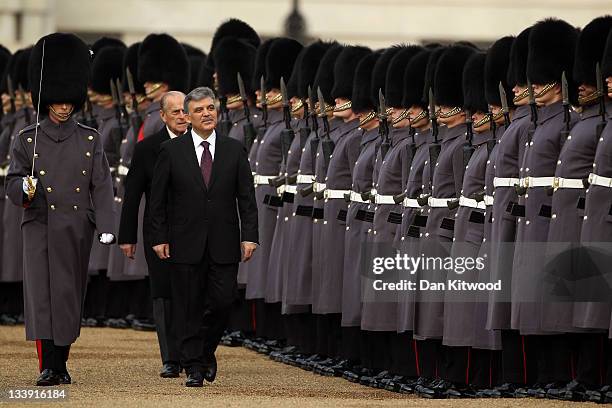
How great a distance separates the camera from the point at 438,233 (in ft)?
→ 42.3

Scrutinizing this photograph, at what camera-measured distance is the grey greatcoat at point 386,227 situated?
13.4m

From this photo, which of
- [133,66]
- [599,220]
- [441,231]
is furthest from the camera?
[133,66]

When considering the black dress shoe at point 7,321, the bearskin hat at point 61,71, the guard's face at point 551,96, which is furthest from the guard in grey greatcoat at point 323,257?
the black dress shoe at point 7,321

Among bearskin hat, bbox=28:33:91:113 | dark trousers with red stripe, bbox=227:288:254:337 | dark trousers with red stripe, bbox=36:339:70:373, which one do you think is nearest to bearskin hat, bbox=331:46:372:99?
bearskin hat, bbox=28:33:91:113

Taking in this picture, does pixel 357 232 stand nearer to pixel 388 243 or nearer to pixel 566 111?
pixel 388 243

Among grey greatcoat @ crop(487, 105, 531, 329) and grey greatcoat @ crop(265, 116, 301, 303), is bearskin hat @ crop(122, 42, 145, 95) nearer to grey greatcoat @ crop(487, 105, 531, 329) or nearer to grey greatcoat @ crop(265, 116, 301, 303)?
grey greatcoat @ crop(265, 116, 301, 303)

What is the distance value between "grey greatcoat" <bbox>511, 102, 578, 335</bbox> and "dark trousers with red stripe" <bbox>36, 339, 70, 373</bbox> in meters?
2.56

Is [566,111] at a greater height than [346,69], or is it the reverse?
[346,69]

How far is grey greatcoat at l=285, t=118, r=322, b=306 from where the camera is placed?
48.7ft

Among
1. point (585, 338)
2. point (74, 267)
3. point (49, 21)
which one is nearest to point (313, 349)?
point (74, 267)

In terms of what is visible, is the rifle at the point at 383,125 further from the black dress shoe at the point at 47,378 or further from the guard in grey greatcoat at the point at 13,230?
the guard in grey greatcoat at the point at 13,230

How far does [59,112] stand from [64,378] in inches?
59.1

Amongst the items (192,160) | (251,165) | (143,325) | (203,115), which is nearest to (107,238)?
(192,160)

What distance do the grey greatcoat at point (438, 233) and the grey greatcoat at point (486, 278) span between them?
29 centimetres
